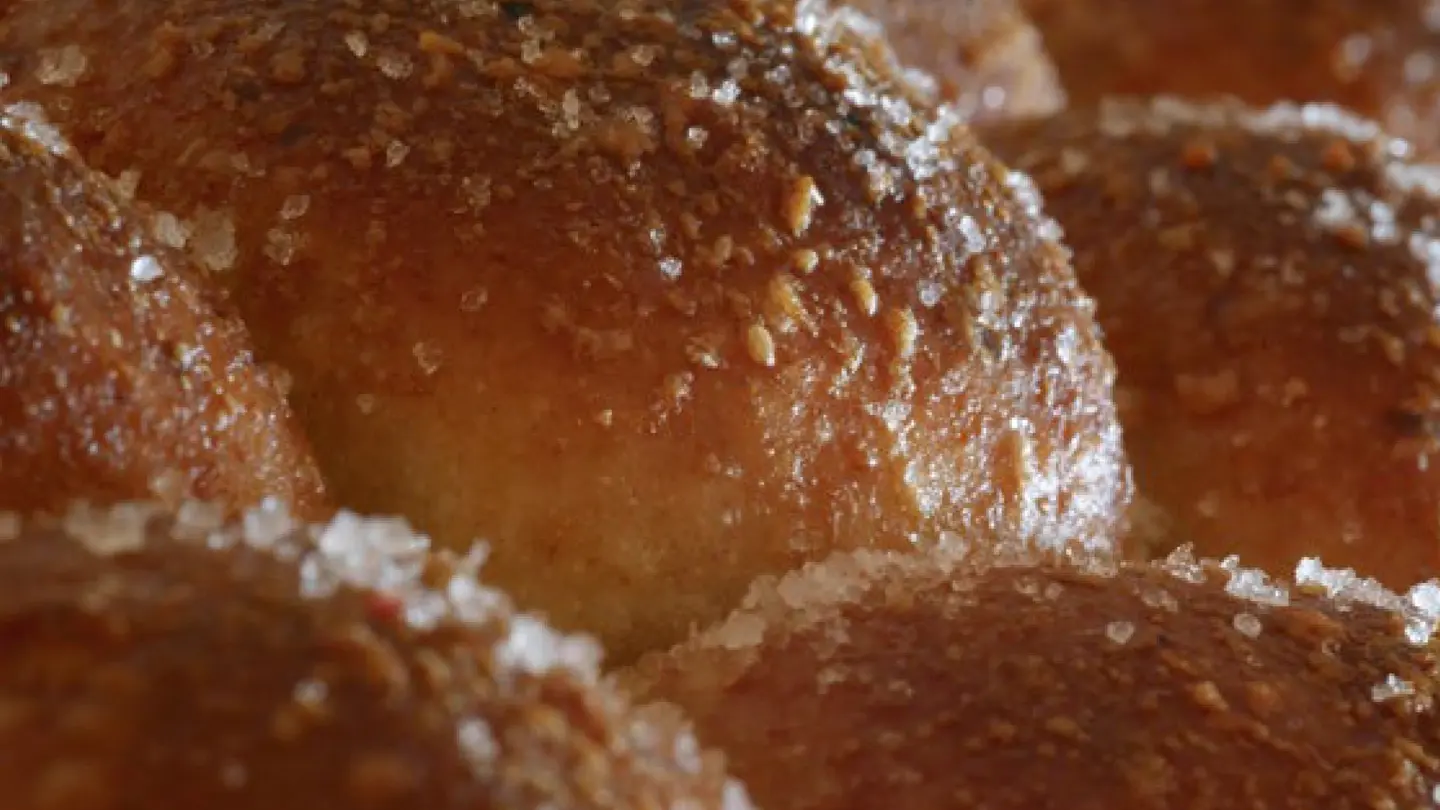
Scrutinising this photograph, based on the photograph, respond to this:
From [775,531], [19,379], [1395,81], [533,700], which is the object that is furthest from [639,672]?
[1395,81]

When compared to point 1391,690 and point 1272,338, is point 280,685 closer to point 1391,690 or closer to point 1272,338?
point 1391,690

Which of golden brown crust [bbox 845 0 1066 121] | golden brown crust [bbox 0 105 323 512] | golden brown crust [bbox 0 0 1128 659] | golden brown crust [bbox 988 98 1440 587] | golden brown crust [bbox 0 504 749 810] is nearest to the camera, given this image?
golden brown crust [bbox 0 504 749 810]

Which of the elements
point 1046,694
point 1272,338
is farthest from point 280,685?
point 1272,338

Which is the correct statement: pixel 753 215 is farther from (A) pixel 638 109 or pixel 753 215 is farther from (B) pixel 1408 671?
(B) pixel 1408 671

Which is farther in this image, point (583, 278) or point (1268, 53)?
point (1268, 53)

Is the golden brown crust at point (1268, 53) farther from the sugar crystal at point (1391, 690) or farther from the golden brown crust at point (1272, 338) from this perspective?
the sugar crystal at point (1391, 690)

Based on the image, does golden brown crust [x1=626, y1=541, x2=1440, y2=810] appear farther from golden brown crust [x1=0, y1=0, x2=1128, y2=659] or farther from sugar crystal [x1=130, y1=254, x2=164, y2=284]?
sugar crystal [x1=130, y1=254, x2=164, y2=284]

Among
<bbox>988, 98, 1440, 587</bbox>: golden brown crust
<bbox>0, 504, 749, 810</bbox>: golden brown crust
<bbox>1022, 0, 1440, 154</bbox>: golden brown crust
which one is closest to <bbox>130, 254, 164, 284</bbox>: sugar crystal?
<bbox>0, 504, 749, 810</bbox>: golden brown crust
